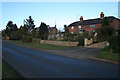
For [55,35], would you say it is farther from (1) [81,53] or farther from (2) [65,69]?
(2) [65,69]

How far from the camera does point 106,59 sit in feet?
27.1

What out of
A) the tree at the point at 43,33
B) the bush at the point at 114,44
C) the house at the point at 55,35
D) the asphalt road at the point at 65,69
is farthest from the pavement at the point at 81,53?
the tree at the point at 43,33

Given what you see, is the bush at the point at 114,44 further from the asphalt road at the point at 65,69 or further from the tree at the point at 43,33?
the tree at the point at 43,33

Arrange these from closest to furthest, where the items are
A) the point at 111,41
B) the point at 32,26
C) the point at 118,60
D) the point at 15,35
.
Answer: the point at 118,60, the point at 111,41, the point at 32,26, the point at 15,35

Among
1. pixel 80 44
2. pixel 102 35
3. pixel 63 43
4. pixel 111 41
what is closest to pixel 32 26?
pixel 63 43

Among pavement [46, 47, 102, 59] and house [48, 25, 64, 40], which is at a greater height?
house [48, 25, 64, 40]

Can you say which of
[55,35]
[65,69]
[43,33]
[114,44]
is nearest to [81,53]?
[114,44]

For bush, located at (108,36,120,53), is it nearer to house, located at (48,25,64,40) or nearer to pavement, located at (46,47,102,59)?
pavement, located at (46,47,102,59)

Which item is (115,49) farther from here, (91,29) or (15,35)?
(15,35)

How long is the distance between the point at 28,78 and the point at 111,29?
1965 cm

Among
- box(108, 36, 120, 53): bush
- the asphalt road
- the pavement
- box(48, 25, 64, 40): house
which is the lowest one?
the asphalt road

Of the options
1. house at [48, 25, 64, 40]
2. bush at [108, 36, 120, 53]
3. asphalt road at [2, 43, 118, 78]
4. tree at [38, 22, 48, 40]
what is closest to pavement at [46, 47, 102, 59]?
bush at [108, 36, 120, 53]

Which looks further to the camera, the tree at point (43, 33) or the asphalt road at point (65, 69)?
the tree at point (43, 33)

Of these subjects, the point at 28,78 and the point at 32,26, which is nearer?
the point at 28,78
